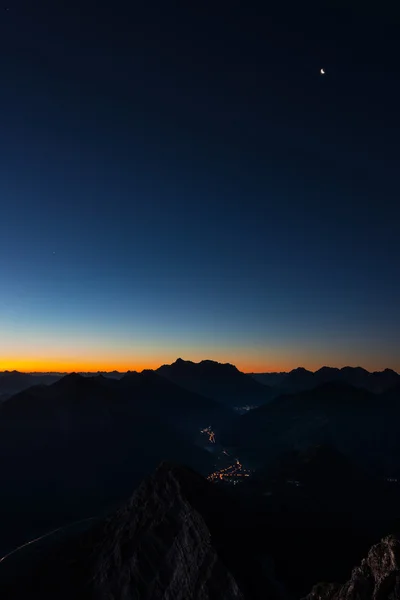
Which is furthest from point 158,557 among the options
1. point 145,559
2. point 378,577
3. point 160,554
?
point 378,577

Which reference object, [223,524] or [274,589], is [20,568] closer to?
[223,524]

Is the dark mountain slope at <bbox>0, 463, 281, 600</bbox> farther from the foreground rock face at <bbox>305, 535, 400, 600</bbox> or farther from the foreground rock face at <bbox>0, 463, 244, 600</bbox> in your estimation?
the foreground rock face at <bbox>305, 535, 400, 600</bbox>

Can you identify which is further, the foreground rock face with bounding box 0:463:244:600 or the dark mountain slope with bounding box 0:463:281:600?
the foreground rock face with bounding box 0:463:244:600

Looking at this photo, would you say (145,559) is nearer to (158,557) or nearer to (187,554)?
(158,557)

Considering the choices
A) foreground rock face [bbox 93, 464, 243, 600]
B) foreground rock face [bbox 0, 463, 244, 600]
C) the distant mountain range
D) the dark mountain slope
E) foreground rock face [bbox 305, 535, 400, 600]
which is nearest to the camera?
foreground rock face [bbox 305, 535, 400, 600]

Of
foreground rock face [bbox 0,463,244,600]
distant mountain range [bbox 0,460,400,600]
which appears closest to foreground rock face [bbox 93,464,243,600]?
foreground rock face [bbox 0,463,244,600]

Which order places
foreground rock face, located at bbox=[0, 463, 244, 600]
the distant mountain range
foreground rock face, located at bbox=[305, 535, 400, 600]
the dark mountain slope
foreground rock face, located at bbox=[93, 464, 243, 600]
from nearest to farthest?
foreground rock face, located at bbox=[305, 535, 400, 600]
the dark mountain slope
foreground rock face, located at bbox=[93, 464, 243, 600]
the distant mountain range
foreground rock face, located at bbox=[0, 463, 244, 600]

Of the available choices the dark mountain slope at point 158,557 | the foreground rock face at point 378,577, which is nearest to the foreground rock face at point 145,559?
the dark mountain slope at point 158,557

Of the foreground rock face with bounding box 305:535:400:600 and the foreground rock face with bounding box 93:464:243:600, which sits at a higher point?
the foreground rock face with bounding box 305:535:400:600
